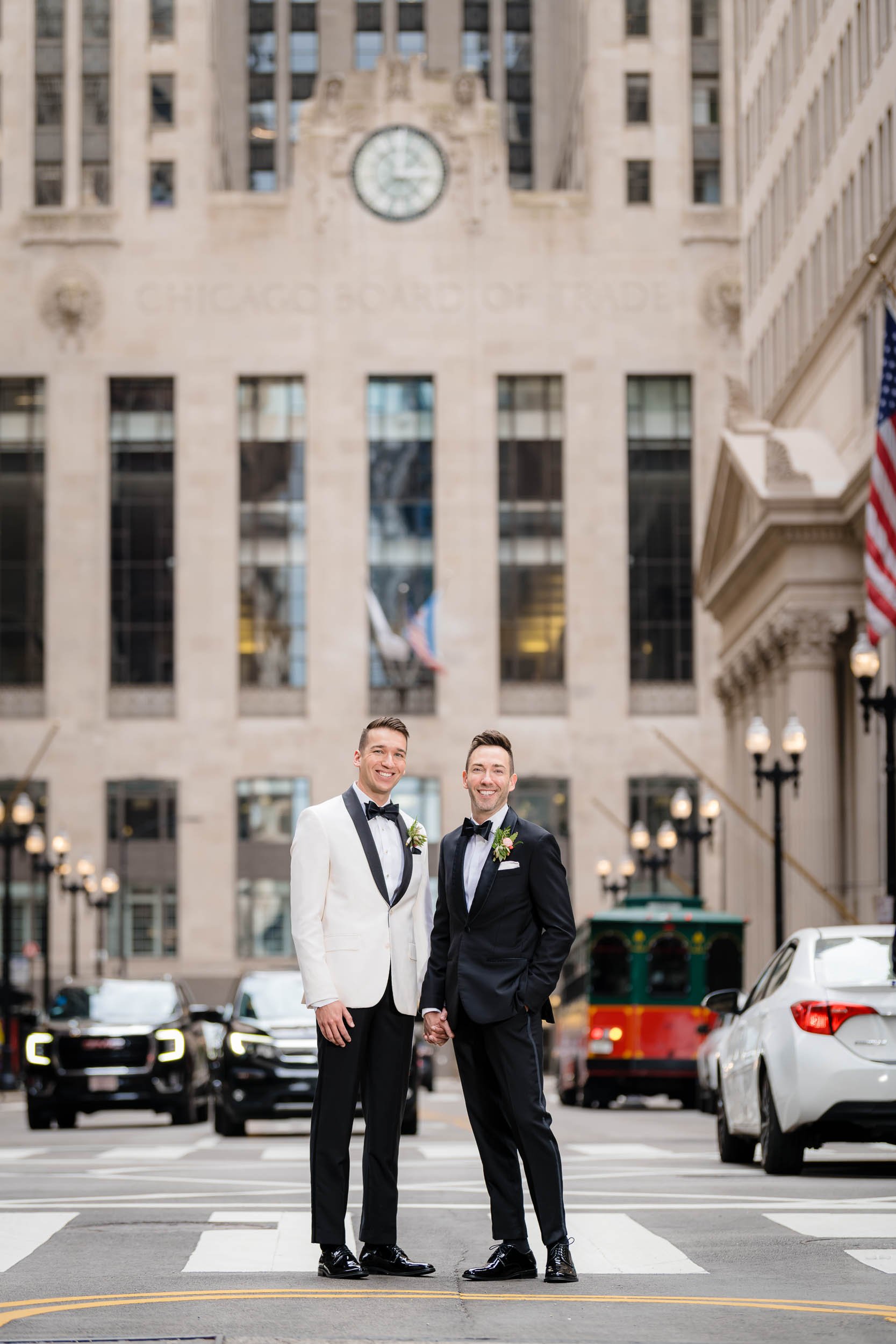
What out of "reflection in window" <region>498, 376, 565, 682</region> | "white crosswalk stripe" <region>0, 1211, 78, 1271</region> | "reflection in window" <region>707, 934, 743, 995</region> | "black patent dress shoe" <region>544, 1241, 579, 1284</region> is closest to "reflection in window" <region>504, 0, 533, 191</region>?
"reflection in window" <region>498, 376, 565, 682</region>

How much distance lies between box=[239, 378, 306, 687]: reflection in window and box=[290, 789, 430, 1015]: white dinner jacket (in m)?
74.2

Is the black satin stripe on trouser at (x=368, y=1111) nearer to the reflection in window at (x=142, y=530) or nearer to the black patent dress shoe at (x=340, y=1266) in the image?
the black patent dress shoe at (x=340, y=1266)

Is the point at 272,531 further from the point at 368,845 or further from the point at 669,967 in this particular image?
the point at 368,845

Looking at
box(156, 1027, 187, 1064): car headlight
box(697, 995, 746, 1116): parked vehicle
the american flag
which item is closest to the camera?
box(156, 1027, 187, 1064): car headlight

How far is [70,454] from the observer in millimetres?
83688

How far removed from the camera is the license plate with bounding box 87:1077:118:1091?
25984 mm

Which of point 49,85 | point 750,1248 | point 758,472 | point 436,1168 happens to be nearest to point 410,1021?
point 750,1248

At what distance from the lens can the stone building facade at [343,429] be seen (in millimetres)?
82375

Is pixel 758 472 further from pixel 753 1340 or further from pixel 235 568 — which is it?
pixel 753 1340

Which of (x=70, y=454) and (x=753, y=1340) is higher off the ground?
(x=70, y=454)

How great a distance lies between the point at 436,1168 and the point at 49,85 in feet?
243

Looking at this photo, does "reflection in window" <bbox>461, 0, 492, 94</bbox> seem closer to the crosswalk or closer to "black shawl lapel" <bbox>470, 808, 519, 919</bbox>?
the crosswalk

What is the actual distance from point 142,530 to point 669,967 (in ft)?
165

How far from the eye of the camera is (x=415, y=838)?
893 centimetres
